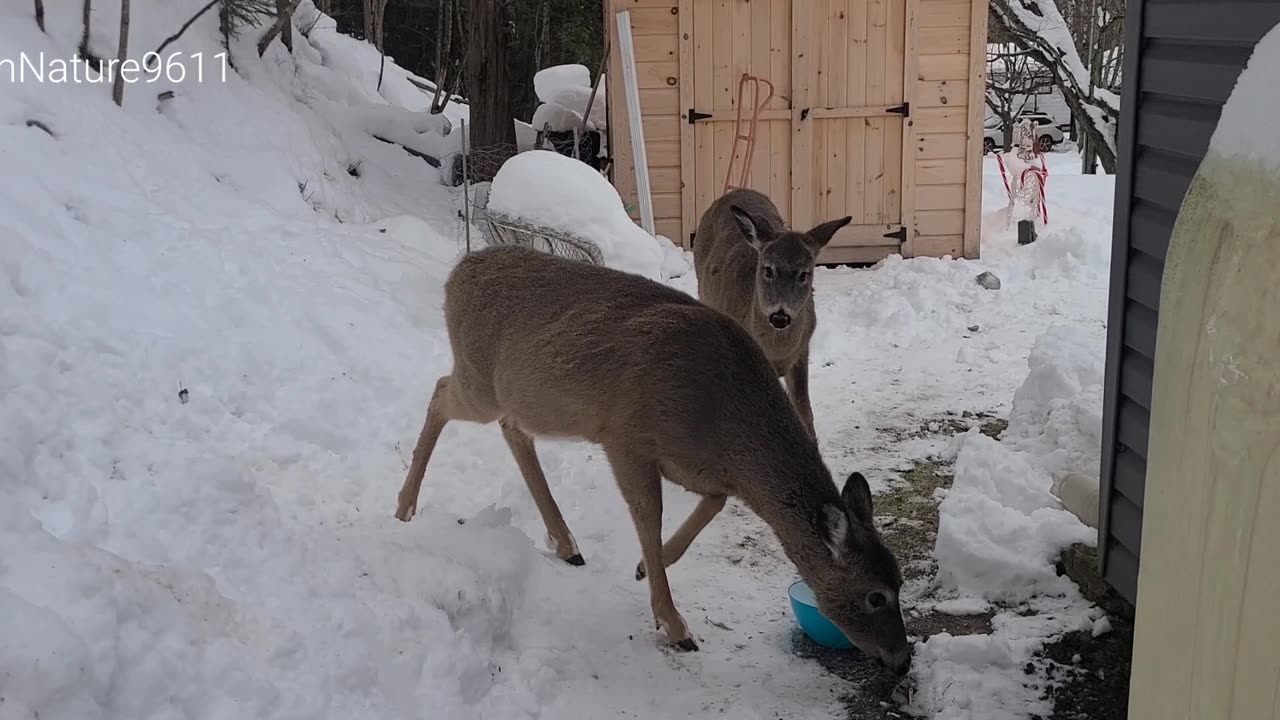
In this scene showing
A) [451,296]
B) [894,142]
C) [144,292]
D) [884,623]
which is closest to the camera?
[884,623]

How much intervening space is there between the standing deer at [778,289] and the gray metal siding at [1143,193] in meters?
2.37

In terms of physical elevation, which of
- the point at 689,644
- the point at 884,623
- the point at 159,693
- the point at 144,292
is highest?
the point at 144,292

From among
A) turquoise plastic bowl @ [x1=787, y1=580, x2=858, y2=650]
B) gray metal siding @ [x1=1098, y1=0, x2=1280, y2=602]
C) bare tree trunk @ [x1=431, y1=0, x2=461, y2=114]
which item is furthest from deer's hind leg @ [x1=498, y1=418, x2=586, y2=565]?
bare tree trunk @ [x1=431, y1=0, x2=461, y2=114]

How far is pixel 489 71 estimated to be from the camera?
13.3 meters

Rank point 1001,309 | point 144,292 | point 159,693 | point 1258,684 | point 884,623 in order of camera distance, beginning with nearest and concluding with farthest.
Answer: point 1258,684, point 159,693, point 884,623, point 144,292, point 1001,309

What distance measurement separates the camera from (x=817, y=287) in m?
11.3

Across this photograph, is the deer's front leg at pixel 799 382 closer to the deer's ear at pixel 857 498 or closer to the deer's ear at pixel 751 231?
the deer's ear at pixel 751 231

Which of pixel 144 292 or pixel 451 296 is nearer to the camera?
pixel 451 296

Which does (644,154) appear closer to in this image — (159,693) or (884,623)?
(884,623)

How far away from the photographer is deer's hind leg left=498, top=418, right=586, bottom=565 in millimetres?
5480

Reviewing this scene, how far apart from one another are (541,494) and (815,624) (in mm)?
1489

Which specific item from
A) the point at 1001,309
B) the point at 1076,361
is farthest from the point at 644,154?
the point at 1076,361

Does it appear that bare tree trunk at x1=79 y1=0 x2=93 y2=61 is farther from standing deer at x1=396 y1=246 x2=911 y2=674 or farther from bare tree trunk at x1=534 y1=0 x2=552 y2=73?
bare tree trunk at x1=534 y1=0 x2=552 y2=73

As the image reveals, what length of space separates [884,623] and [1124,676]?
2.97 feet
